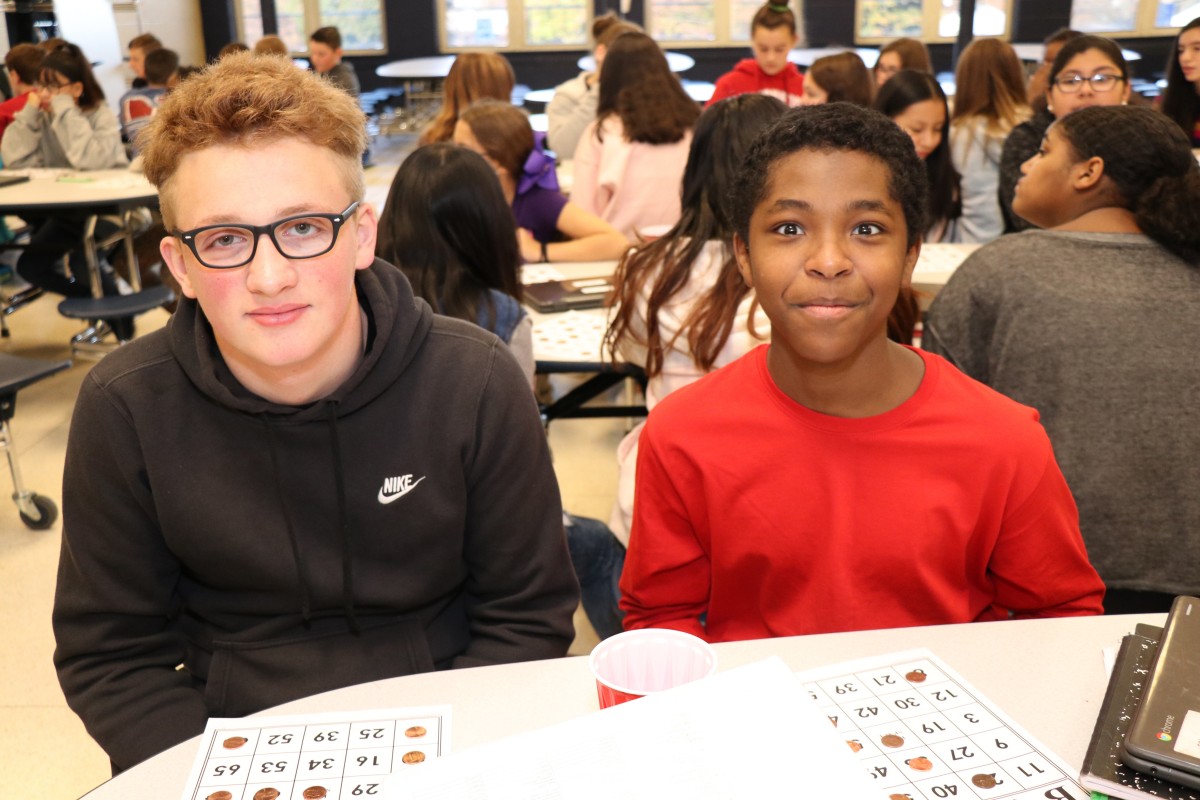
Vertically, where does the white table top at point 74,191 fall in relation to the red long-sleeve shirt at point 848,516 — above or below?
above

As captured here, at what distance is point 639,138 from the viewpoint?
379 cm

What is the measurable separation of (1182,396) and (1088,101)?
7.52 ft

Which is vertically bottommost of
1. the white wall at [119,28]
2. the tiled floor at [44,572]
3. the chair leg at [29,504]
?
the tiled floor at [44,572]

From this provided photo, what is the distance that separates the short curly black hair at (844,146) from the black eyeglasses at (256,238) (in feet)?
1.70

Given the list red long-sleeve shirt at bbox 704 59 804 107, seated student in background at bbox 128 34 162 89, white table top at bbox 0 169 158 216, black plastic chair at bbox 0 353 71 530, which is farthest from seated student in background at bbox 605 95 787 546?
seated student in background at bbox 128 34 162 89

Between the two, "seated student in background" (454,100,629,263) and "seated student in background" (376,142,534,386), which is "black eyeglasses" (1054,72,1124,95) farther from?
"seated student in background" (376,142,534,386)

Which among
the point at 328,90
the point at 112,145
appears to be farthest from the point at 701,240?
the point at 112,145

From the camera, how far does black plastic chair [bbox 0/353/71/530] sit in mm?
2953

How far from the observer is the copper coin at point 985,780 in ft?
2.93

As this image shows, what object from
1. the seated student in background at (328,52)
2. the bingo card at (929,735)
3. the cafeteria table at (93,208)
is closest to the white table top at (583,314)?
the bingo card at (929,735)

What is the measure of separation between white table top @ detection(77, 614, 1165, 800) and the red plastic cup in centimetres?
9

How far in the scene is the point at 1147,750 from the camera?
2.76ft

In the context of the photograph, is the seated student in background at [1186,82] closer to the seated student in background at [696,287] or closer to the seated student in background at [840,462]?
the seated student in background at [696,287]

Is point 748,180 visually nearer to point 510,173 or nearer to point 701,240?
point 701,240
